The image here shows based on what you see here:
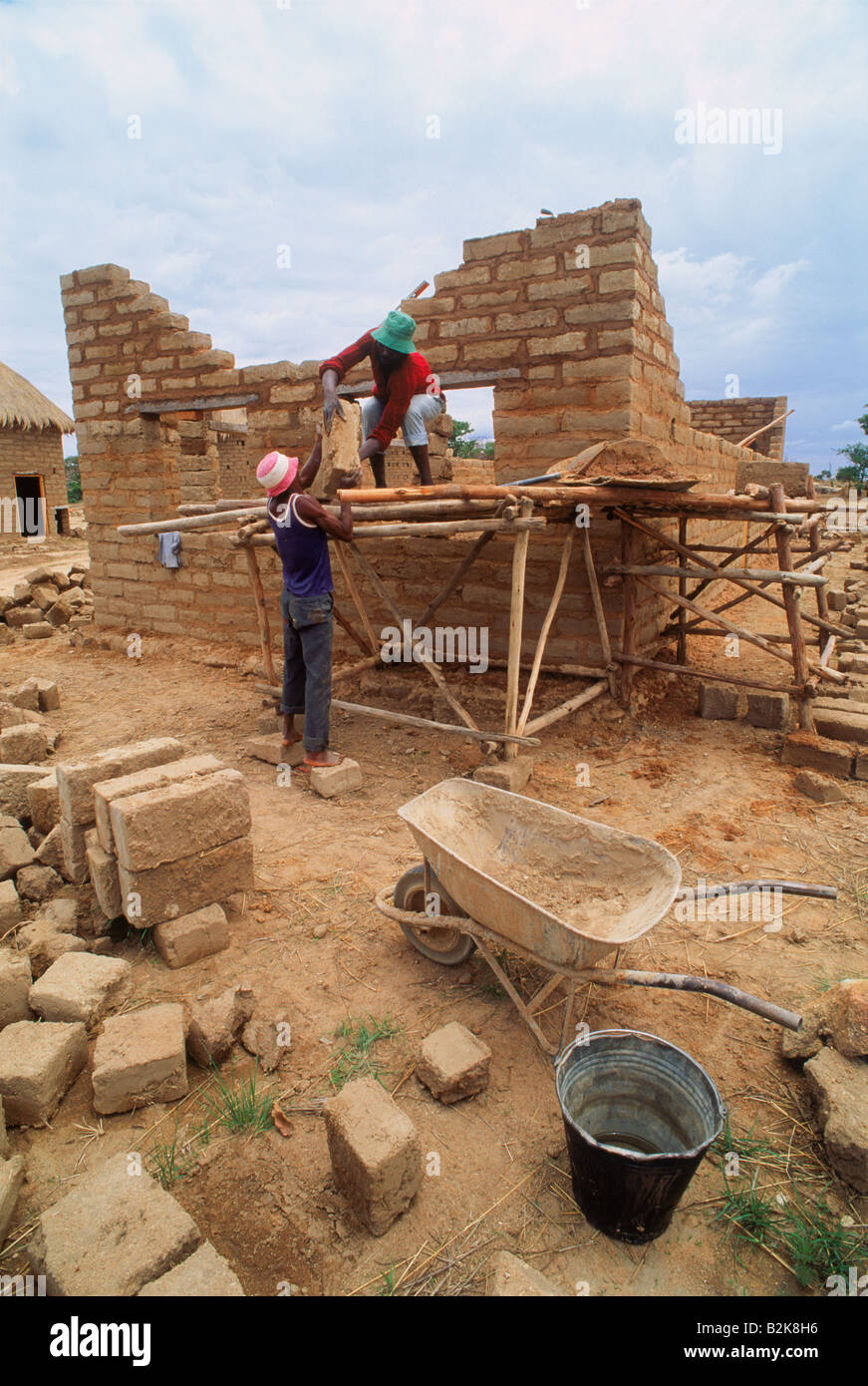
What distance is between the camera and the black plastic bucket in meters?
2.01

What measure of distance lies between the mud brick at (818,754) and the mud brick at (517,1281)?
4193 millimetres

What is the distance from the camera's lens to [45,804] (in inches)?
170

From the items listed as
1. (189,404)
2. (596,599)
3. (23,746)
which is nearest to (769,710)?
(596,599)

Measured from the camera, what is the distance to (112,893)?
11.3 ft

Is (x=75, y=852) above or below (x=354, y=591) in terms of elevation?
below

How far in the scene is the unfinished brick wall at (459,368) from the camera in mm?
5883

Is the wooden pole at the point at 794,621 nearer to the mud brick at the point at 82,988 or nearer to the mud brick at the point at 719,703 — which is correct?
the mud brick at the point at 719,703

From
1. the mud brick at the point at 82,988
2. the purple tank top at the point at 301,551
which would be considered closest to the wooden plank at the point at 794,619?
the purple tank top at the point at 301,551

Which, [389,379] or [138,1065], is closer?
[138,1065]

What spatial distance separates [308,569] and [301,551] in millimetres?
133

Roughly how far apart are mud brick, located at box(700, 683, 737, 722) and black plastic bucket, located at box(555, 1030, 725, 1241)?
4.24 m

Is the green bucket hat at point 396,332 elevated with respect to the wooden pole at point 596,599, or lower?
elevated

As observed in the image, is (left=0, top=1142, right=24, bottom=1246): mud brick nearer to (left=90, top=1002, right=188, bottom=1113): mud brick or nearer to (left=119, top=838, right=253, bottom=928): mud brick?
(left=90, top=1002, right=188, bottom=1113): mud brick

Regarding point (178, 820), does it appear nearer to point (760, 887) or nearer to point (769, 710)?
point (760, 887)
